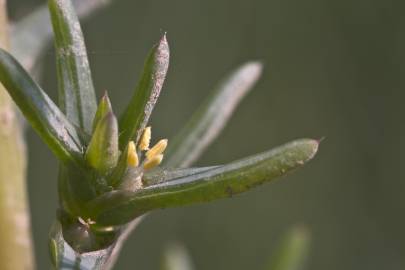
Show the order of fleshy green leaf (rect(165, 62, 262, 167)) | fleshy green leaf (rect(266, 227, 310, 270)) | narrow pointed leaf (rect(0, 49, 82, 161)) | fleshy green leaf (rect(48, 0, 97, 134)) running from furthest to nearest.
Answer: fleshy green leaf (rect(266, 227, 310, 270)) → fleshy green leaf (rect(165, 62, 262, 167)) → fleshy green leaf (rect(48, 0, 97, 134)) → narrow pointed leaf (rect(0, 49, 82, 161))

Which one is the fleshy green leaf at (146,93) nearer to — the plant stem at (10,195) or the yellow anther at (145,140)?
the yellow anther at (145,140)

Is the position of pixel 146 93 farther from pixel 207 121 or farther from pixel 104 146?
pixel 207 121

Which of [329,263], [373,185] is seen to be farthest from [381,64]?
[329,263]

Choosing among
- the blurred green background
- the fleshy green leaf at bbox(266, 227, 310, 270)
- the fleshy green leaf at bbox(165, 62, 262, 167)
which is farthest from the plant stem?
the blurred green background

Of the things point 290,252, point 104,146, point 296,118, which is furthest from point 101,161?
point 296,118

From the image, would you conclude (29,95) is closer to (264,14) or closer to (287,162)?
(287,162)

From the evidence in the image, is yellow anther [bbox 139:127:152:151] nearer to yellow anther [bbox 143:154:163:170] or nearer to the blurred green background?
yellow anther [bbox 143:154:163:170]

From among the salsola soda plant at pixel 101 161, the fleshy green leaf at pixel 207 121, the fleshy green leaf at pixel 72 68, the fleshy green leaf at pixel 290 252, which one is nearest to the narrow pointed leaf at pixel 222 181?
the salsola soda plant at pixel 101 161
